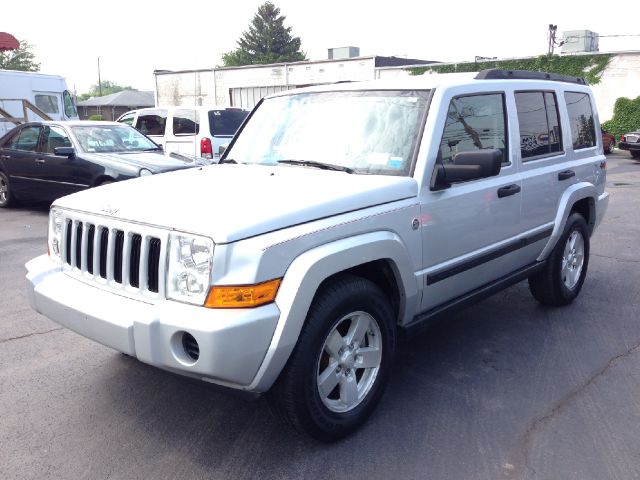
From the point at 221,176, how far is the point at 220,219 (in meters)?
1.04

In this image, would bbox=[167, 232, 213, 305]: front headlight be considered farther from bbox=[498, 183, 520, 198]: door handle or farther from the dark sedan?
the dark sedan

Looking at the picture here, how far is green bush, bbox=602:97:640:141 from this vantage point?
81.9ft

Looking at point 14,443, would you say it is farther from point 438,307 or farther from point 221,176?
point 438,307

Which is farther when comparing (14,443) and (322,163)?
(322,163)

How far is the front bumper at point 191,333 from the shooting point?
2543 mm

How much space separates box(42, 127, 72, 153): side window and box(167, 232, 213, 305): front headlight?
7.60m

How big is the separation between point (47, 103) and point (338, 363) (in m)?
18.0

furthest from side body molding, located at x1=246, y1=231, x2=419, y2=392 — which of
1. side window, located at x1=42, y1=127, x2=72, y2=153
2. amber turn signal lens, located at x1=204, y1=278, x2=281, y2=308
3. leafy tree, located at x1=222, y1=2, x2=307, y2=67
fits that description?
leafy tree, located at x1=222, y1=2, x2=307, y2=67

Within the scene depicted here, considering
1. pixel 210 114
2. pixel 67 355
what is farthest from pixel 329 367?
pixel 210 114

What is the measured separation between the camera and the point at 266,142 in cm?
422

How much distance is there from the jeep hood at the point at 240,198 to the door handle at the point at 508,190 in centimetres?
89

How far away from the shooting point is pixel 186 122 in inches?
493

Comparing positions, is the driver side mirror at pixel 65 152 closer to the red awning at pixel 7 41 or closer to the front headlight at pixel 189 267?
the front headlight at pixel 189 267

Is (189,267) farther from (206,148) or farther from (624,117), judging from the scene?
(624,117)
